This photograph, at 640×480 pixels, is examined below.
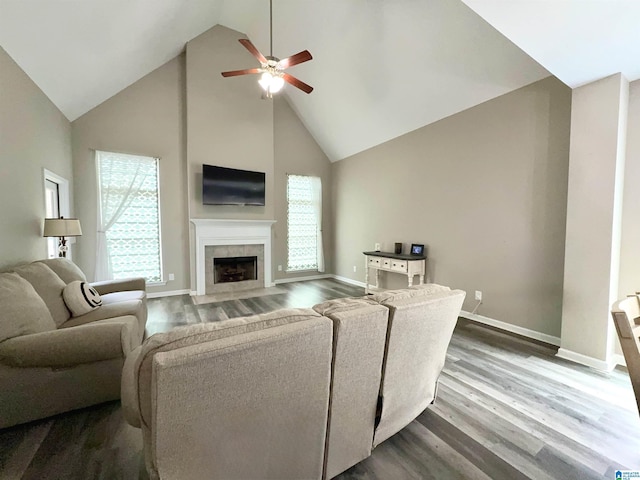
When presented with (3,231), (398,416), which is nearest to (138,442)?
(398,416)

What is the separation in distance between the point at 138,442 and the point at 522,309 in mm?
3895

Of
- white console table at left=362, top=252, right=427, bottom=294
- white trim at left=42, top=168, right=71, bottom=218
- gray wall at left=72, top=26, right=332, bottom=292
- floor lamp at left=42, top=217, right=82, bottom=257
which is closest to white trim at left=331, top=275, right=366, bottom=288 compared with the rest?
white console table at left=362, top=252, right=427, bottom=294

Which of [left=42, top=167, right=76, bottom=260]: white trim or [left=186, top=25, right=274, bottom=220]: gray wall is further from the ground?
[left=186, top=25, right=274, bottom=220]: gray wall

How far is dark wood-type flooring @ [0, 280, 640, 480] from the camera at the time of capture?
144 centimetres

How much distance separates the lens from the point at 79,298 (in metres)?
2.42

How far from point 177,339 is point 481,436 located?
74.6 inches

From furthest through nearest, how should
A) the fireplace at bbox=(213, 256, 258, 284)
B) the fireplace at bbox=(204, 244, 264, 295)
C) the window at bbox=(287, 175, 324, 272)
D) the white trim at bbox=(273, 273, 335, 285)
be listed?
1. the window at bbox=(287, 175, 324, 272)
2. the white trim at bbox=(273, 273, 335, 285)
3. the fireplace at bbox=(213, 256, 258, 284)
4. the fireplace at bbox=(204, 244, 264, 295)

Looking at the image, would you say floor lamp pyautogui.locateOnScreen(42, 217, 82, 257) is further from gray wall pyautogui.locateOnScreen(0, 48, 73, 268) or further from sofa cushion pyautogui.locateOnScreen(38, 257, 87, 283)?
sofa cushion pyautogui.locateOnScreen(38, 257, 87, 283)

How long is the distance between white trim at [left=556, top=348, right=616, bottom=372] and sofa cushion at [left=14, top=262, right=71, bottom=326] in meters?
4.63

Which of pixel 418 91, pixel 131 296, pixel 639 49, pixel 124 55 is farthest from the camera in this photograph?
pixel 418 91

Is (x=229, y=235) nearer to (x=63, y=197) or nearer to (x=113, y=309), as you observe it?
(x=63, y=197)

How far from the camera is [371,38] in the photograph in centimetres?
371

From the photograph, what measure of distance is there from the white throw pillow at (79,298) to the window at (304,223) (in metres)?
3.97

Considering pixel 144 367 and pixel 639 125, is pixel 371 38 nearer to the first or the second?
pixel 639 125
